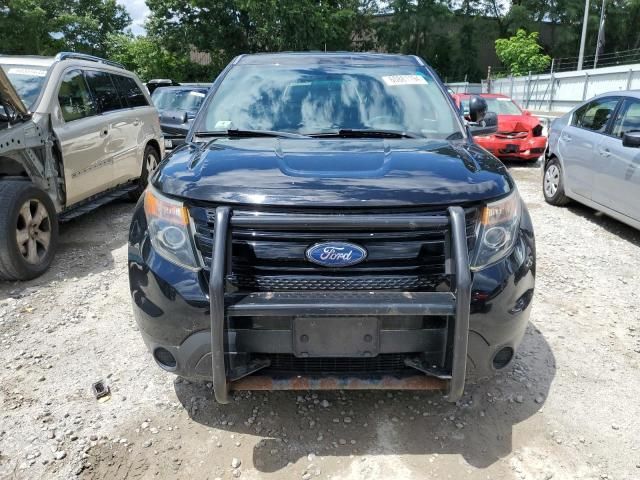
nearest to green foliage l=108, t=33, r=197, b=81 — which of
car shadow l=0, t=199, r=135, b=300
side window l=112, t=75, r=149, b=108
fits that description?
side window l=112, t=75, r=149, b=108

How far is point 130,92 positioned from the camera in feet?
23.6

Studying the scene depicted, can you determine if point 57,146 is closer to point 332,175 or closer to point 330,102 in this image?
point 330,102

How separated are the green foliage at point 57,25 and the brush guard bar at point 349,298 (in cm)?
3854

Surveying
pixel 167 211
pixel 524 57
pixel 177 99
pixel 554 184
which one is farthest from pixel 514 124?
pixel 524 57

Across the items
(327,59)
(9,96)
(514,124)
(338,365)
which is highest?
(327,59)

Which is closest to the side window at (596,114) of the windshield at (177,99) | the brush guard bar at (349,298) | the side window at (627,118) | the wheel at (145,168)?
the side window at (627,118)

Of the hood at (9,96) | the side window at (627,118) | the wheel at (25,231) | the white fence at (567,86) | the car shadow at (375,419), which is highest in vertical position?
the hood at (9,96)

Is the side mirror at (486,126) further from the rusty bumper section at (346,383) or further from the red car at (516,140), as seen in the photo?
the red car at (516,140)

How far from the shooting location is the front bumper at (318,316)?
85.0 inches

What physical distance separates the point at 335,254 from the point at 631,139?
441 centimetres

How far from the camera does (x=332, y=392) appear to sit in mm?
3018

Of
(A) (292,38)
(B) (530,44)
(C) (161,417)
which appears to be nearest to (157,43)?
→ (A) (292,38)

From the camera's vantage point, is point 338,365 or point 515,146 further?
point 515,146

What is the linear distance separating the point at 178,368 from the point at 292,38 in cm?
3193
